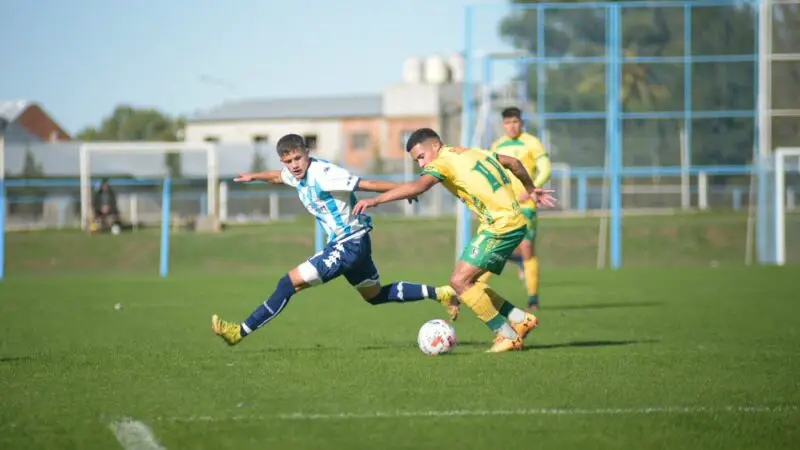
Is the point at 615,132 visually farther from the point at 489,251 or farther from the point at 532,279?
the point at 489,251

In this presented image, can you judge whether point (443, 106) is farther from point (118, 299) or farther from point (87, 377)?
point (87, 377)

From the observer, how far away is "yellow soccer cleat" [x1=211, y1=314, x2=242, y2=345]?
10.4 meters

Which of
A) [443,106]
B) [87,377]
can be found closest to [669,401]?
[87,377]

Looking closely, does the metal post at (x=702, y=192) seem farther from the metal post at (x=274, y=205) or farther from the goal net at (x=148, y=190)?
the metal post at (x=274, y=205)

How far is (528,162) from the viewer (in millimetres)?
15016

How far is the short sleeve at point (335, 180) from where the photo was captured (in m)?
10.4

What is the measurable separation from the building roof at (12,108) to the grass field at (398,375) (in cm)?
6508

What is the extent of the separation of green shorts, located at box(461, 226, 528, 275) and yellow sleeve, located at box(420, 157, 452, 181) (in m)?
0.58

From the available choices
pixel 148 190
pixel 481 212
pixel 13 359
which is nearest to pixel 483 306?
pixel 481 212

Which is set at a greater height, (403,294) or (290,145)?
(290,145)

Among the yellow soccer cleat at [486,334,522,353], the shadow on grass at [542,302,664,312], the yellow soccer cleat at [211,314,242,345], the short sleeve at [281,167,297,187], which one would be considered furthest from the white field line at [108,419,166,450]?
the shadow on grass at [542,302,664,312]

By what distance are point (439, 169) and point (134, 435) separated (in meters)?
4.07

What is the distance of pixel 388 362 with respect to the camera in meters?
9.65

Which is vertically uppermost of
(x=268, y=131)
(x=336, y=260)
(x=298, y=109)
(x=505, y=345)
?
(x=298, y=109)
